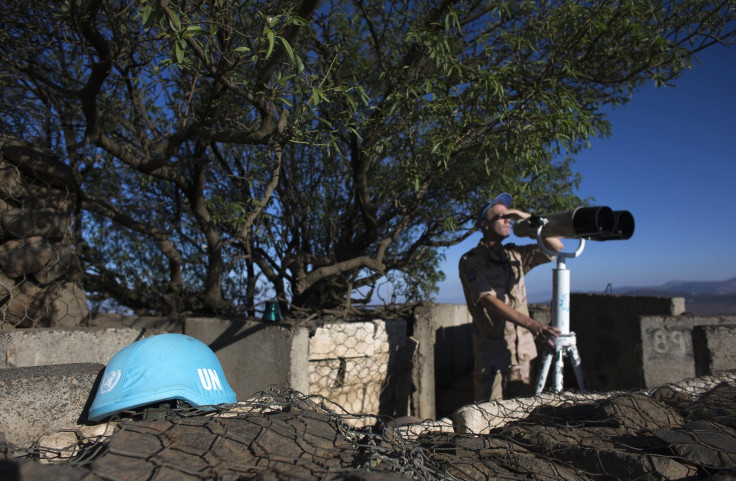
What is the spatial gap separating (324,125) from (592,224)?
2.59 meters

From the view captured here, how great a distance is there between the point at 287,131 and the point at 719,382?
3.26m

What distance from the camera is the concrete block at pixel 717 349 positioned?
3.78 meters

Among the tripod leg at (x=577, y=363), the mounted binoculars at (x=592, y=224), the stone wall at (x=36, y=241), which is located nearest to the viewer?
the mounted binoculars at (x=592, y=224)

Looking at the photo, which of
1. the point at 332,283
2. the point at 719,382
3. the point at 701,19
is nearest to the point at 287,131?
the point at 332,283

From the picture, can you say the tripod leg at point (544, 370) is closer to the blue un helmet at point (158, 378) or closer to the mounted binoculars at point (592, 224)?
the mounted binoculars at point (592, 224)

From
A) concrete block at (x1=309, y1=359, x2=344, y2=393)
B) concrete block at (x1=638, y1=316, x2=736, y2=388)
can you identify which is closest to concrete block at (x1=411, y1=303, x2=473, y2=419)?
concrete block at (x1=309, y1=359, x2=344, y2=393)

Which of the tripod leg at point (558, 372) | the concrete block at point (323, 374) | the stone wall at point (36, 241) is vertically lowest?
the concrete block at point (323, 374)

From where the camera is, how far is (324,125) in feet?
15.2

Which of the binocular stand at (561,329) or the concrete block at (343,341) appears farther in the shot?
the concrete block at (343,341)

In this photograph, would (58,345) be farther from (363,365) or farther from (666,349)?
(666,349)

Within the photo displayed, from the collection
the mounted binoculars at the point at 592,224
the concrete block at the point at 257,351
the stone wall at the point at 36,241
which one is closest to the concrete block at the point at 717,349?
the mounted binoculars at the point at 592,224

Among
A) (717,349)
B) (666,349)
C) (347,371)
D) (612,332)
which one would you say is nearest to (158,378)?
(347,371)

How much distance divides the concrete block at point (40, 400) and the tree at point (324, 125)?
1.41 meters

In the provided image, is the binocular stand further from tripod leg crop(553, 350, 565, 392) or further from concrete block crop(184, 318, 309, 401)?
concrete block crop(184, 318, 309, 401)
